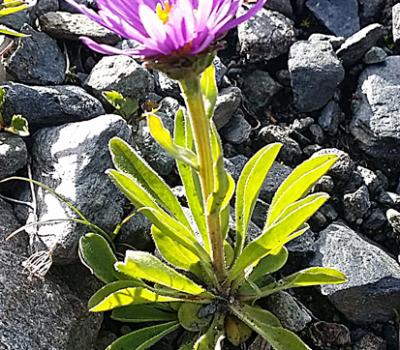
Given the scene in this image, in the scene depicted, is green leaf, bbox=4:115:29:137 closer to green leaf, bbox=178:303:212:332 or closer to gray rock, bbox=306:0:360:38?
green leaf, bbox=178:303:212:332

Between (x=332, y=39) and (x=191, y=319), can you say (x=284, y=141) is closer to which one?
(x=332, y=39)

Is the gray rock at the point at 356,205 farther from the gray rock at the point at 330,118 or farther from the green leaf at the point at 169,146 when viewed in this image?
the green leaf at the point at 169,146

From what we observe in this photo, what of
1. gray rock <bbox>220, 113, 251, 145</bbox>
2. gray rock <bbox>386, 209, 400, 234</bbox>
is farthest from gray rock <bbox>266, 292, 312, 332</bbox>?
gray rock <bbox>220, 113, 251, 145</bbox>

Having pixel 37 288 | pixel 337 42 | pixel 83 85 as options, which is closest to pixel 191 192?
pixel 37 288

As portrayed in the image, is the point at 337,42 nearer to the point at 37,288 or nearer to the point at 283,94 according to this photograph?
the point at 283,94

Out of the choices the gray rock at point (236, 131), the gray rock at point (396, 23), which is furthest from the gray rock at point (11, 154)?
the gray rock at point (396, 23)
